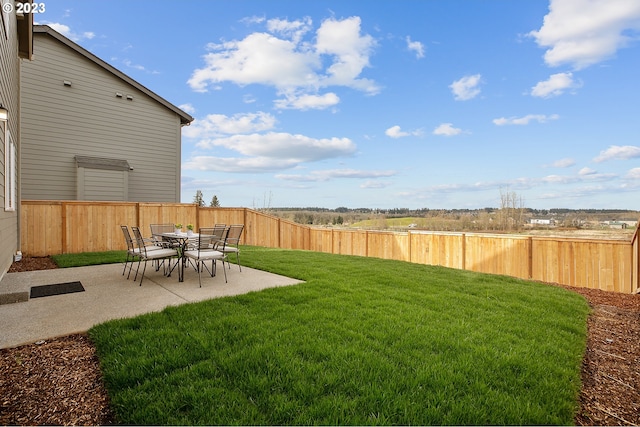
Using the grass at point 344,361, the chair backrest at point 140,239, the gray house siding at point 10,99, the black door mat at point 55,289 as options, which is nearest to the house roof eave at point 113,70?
the gray house siding at point 10,99

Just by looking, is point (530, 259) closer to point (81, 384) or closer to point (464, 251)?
point (464, 251)

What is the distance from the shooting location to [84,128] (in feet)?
34.1

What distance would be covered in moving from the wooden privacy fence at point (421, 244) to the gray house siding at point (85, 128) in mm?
1833

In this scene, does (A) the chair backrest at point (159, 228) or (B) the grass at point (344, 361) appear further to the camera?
(A) the chair backrest at point (159, 228)

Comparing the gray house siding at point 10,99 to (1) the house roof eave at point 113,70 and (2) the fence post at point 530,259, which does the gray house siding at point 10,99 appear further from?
Result: (2) the fence post at point 530,259

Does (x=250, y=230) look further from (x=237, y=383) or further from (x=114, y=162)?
(x=237, y=383)

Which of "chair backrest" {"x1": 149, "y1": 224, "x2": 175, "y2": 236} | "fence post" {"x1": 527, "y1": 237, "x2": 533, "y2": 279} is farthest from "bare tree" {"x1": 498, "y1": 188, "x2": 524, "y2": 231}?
"chair backrest" {"x1": 149, "y1": 224, "x2": 175, "y2": 236}

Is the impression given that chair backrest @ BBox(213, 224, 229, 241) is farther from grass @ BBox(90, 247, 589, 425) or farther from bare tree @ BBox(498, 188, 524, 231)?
bare tree @ BBox(498, 188, 524, 231)

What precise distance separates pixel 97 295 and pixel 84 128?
28.1 ft

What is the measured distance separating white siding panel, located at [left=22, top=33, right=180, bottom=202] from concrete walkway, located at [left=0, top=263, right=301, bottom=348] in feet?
18.0

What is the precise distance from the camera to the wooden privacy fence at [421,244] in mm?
6973

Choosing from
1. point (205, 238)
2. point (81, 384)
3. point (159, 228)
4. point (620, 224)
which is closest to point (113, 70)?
point (159, 228)

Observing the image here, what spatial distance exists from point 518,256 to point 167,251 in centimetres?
826

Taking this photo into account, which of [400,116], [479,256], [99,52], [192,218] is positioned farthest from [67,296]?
[400,116]
